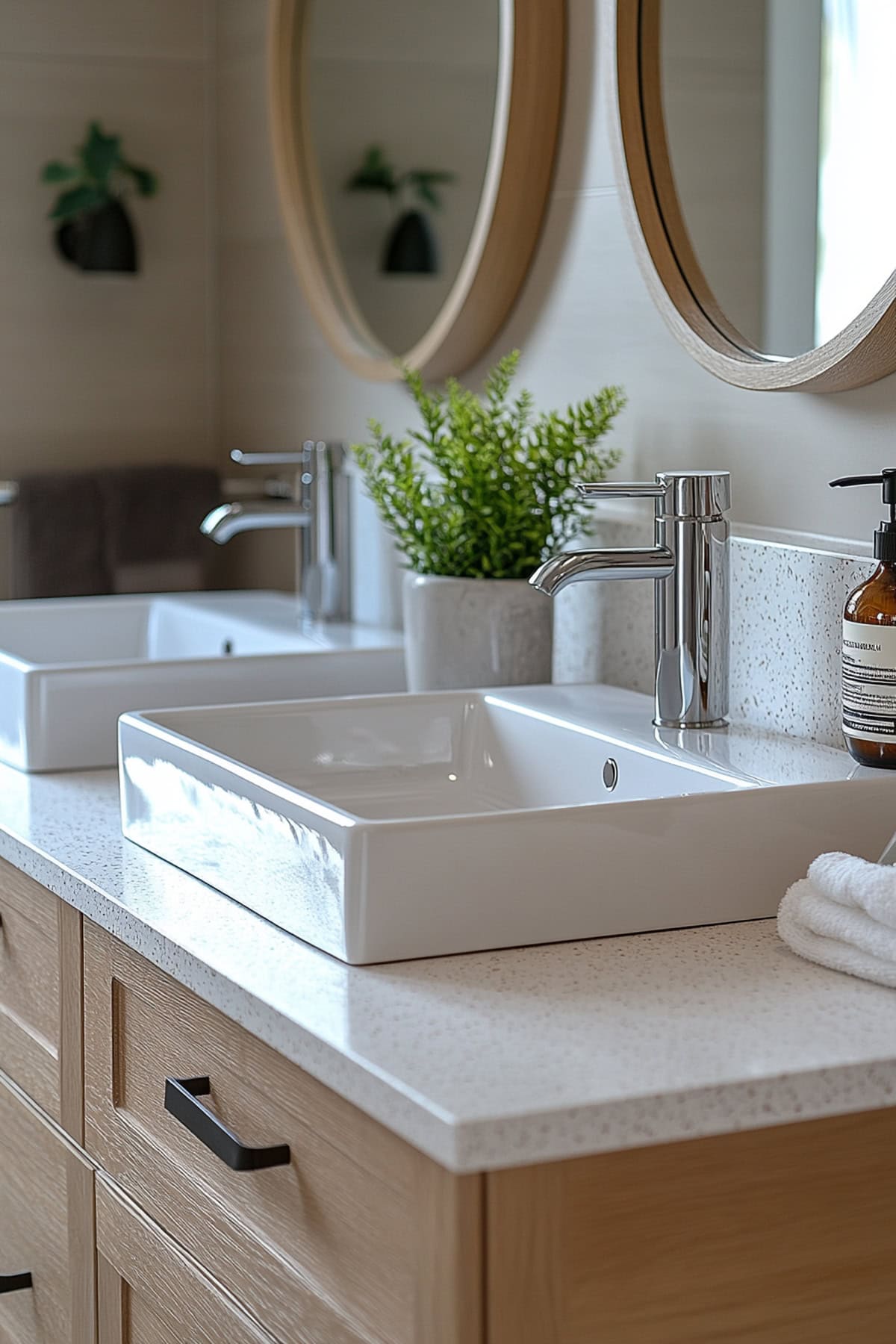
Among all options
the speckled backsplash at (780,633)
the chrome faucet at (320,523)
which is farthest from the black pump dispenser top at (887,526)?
the chrome faucet at (320,523)

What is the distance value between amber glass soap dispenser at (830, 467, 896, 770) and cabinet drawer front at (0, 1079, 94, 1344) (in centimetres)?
62

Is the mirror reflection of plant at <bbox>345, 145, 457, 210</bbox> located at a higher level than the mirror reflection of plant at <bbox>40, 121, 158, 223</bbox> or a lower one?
lower

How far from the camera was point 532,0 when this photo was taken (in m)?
1.60

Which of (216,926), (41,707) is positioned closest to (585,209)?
(41,707)

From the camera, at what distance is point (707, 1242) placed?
825mm

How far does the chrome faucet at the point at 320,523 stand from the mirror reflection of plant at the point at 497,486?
14.3 inches

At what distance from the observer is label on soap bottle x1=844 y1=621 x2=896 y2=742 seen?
44.2 inches

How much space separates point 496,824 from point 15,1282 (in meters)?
0.64

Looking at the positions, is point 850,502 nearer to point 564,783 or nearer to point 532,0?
point 564,783

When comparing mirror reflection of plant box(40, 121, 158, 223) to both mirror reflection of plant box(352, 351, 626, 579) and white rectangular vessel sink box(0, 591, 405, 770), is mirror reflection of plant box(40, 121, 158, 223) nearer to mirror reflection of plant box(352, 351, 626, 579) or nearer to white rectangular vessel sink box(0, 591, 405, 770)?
white rectangular vessel sink box(0, 591, 405, 770)

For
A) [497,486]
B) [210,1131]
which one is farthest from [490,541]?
[210,1131]

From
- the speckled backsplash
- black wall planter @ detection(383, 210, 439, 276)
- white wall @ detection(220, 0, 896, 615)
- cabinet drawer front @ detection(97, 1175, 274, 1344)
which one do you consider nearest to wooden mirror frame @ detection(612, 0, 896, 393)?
white wall @ detection(220, 0, 896, 615)

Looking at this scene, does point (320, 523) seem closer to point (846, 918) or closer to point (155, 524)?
point (155, 524)

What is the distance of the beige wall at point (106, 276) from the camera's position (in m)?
2.33
